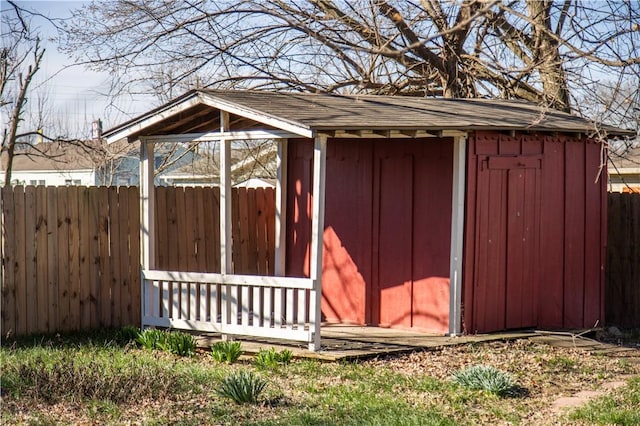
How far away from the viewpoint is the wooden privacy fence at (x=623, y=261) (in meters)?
13.4

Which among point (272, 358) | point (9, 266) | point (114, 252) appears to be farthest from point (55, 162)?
point (272, 358)

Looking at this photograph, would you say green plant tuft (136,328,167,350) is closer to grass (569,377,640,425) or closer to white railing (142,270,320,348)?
white railing (142,270,320,348)

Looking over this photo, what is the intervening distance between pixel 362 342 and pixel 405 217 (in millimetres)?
1826

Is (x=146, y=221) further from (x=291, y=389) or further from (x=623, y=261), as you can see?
(x=623, y=261)

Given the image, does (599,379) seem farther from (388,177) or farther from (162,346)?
(162,346)

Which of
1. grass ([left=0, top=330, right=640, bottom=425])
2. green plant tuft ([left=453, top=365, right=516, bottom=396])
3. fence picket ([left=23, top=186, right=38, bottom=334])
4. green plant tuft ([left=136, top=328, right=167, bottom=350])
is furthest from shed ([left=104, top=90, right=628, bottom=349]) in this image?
green plant tuft ([left=453, top=365, right=516, bottom=396])

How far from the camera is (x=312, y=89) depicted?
1680 centimetres

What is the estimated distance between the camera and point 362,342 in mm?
10406

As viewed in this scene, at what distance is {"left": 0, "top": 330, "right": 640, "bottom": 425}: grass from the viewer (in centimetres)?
727

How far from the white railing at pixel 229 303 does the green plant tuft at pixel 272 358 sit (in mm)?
415

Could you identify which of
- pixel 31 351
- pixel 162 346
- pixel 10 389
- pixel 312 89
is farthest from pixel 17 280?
pixel 312 89

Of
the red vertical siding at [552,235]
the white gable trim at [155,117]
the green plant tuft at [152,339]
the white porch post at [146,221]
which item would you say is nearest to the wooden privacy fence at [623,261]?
the red vertical siding at [552,235]

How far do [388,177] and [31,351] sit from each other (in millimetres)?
4875

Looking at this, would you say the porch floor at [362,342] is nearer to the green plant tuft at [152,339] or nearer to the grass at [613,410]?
the green plant tuft at [152,339]
